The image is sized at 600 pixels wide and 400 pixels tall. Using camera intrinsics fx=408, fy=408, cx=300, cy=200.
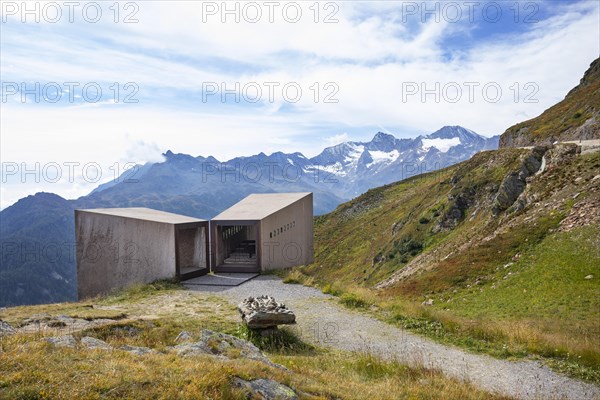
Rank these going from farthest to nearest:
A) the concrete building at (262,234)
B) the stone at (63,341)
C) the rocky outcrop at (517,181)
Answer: the rocky outcrop at (517,181) → the concrete building at (262,234) → the stone at (63,341)

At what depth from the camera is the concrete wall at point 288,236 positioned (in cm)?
2531

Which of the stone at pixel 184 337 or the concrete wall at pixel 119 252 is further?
the concrete wall at pixel 119 252

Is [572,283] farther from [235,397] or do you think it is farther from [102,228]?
[102,228]

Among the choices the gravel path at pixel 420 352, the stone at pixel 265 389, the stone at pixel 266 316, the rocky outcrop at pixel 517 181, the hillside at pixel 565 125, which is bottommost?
the gravel path at pixel 420 352

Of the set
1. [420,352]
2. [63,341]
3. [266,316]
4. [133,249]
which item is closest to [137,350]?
[63,341]

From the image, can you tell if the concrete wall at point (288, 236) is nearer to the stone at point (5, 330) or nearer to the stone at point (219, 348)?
the stone at point (219, 348)

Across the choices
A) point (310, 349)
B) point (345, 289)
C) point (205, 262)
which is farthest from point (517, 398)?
point (205, 262)

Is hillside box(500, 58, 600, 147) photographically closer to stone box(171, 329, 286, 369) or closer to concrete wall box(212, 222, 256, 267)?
concrete wall box(212, 222, 256, 267)

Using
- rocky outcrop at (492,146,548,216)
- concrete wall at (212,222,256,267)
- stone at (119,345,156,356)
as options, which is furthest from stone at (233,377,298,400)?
rocky outcrop at (492,146,548,216)

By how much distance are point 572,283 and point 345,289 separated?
10.6 meters

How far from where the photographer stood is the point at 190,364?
272 inches

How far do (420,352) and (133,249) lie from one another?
693 inches

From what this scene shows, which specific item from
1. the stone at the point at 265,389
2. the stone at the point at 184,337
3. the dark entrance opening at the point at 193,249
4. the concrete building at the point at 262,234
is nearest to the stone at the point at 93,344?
the stone at the point at 184,337

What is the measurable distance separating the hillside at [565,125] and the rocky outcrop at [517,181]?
12.5 meters
